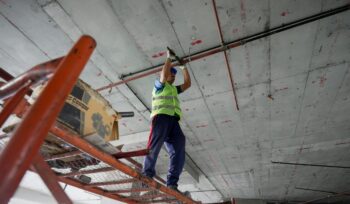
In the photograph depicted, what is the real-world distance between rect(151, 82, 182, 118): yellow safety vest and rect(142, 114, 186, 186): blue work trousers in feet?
0.20

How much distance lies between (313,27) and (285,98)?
5.21 feet

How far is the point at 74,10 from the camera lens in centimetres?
292

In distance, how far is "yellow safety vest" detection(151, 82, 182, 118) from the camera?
2904mm

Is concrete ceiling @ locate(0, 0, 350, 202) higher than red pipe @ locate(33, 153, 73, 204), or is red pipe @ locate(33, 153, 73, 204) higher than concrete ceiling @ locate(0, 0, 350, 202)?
concrete ceiling @ locate(0, 0, 350, 202)

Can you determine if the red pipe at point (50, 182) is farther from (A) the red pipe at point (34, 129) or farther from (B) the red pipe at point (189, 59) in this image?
(B) the red pipe at point (189, 59)

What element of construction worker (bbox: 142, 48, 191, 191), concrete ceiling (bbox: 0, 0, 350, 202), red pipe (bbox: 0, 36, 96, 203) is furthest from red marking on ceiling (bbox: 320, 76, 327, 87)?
red pipe (bbox: 0, 36, 96, 203)

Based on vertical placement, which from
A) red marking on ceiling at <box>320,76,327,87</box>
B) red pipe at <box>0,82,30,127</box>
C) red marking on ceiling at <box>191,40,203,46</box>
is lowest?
red pipe at <box>0,82,30,127</box>

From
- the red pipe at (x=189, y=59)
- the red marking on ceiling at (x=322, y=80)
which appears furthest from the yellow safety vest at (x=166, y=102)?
the red marking on ceiling at (x=322, y=80)

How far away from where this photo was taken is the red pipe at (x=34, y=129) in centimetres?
79

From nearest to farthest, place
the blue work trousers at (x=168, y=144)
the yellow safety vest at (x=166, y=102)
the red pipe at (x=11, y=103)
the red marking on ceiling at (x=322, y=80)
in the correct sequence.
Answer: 1. the red pipe at (x=11, y=103)
2. the blue work trousers at (x=168, y=144)
3. the yellow safety vest at (x=166, y=102)
4. the red marking on ceiling at (x=322, y=80)

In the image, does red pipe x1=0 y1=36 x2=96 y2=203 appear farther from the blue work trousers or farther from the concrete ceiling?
the concrete ceiling

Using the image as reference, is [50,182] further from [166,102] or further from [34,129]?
[166,102]

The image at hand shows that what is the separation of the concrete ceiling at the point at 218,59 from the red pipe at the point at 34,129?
6.78ft

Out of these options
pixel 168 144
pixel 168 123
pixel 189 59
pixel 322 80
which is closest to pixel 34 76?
pixel 168 123
